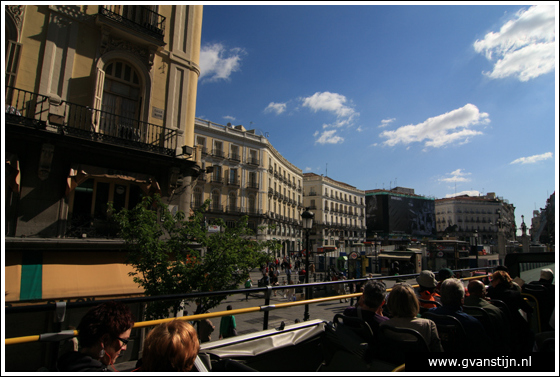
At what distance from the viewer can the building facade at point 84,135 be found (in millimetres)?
9258

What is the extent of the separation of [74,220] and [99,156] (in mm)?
2266

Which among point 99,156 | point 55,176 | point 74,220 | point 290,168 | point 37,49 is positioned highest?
point 290,168

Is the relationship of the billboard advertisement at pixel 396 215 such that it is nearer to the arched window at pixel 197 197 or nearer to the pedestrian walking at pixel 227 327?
the arched window at pixel 197 197

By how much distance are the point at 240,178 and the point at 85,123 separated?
3894 centimetres

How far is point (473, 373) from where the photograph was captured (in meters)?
2.34

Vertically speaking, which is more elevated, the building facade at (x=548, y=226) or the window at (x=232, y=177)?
the window at (x=232, y=177)

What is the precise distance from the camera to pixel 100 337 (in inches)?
88.6

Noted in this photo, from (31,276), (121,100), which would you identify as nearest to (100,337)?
(31,276)

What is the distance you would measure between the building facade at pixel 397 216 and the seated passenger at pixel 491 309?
90.2m

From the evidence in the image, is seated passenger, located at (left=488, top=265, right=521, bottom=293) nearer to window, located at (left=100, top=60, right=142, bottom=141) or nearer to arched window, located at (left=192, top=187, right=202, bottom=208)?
window, located at (left=100, top=60, right=142, bottom=141)

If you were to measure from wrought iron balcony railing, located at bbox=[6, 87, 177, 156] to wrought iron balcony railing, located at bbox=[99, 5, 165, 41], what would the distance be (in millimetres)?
3538

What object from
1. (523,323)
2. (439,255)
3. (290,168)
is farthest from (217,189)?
(523,323)

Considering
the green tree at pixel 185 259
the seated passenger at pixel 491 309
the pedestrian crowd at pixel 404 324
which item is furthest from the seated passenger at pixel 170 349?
the green tree at pixel 185 259

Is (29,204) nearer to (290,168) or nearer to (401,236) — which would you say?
(290,168)
